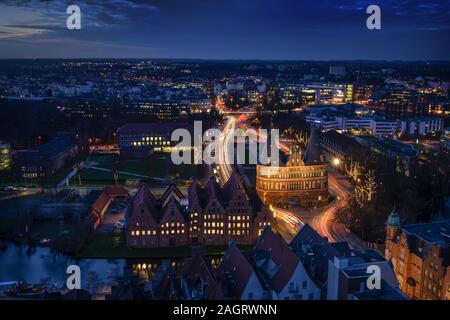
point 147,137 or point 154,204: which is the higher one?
point 147,137

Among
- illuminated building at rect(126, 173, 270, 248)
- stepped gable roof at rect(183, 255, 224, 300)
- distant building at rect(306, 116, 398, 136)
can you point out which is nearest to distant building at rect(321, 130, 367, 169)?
distant building at rect(306, 116, 398, 136)

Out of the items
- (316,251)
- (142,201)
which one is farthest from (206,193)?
(316,251)

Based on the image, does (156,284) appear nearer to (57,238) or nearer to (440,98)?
(57,238)

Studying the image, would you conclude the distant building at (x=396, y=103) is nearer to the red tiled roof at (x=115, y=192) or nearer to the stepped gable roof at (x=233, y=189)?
the red tiled roof at (x=115, y=192)

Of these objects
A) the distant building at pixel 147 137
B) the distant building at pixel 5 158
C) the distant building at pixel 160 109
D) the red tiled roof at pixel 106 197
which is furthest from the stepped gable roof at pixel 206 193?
the distant building at pixel 160 109

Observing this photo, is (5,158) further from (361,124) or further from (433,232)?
(361,124)

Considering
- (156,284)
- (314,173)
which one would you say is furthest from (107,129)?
(156,284)

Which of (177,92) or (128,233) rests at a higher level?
(177,92)
